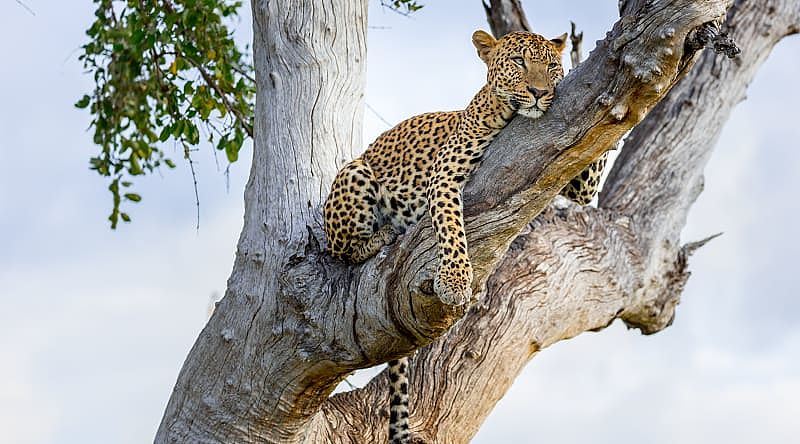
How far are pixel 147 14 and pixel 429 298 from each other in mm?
4853

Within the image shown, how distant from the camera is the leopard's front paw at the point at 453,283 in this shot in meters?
5.10

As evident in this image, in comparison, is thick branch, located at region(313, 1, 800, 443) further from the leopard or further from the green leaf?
the green leaf

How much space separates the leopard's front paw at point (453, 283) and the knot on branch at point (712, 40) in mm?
1306

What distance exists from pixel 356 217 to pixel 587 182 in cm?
119

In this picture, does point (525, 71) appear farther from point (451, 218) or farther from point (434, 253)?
point (434, 253)

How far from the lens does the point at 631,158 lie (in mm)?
9000

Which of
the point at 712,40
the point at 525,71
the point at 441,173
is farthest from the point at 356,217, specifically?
the point at 712,40

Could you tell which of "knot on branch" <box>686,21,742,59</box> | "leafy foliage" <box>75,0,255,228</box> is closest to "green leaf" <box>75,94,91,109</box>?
"leafy foliage" <box>75,0,255,228</box>

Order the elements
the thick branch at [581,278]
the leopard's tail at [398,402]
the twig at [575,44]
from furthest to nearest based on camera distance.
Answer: the twig at [575,44], the thick branch at [581,278], the leopard's tail at [398,402]

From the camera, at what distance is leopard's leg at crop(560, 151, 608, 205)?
20.0ft

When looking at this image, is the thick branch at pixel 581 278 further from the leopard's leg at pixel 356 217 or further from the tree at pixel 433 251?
the leopard's leg at pixel 356 217

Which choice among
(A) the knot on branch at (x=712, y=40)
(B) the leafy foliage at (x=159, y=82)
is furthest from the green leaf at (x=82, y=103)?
(A) the knot on branch at (x=712, y=40)

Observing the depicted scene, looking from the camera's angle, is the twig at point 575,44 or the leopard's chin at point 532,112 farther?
the twig at point 575,44

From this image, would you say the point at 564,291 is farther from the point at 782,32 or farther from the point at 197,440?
the point at 782,32
